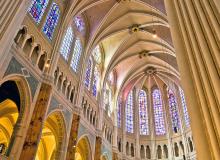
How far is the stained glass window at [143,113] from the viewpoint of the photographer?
1110 inches

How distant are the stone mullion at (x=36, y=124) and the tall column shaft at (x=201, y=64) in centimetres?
834

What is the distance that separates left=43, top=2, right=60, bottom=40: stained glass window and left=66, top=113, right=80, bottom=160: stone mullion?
241 inches

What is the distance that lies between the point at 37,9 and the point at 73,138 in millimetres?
8983

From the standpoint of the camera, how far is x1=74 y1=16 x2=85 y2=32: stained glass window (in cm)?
2051

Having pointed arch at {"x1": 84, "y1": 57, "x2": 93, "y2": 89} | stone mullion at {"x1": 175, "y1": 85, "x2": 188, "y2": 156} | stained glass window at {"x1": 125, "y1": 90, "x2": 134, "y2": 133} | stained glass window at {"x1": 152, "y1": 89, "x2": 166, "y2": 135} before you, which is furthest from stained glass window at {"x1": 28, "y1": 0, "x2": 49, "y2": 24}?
stained glass window at {"x1": 152, "y1": 89, "x2": 166, "y2": 135}

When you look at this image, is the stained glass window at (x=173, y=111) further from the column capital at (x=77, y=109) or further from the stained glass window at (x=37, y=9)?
the stained glass window at (x=37, y=9)

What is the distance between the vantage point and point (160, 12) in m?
20.8

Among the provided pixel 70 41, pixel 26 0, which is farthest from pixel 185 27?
pixel 70 41

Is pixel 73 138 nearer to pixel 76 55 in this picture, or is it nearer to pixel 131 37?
pixel 76 55

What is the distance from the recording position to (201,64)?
17.5ft

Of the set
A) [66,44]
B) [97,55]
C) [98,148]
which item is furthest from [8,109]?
[97,55]

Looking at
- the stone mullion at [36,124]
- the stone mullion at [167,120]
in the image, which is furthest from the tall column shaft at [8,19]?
the stone mullion at [167,120]

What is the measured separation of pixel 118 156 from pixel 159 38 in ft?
44.7

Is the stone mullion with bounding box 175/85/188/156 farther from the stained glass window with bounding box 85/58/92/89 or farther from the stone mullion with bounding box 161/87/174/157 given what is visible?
the stained glass window with bounding box 85/58/92/89
